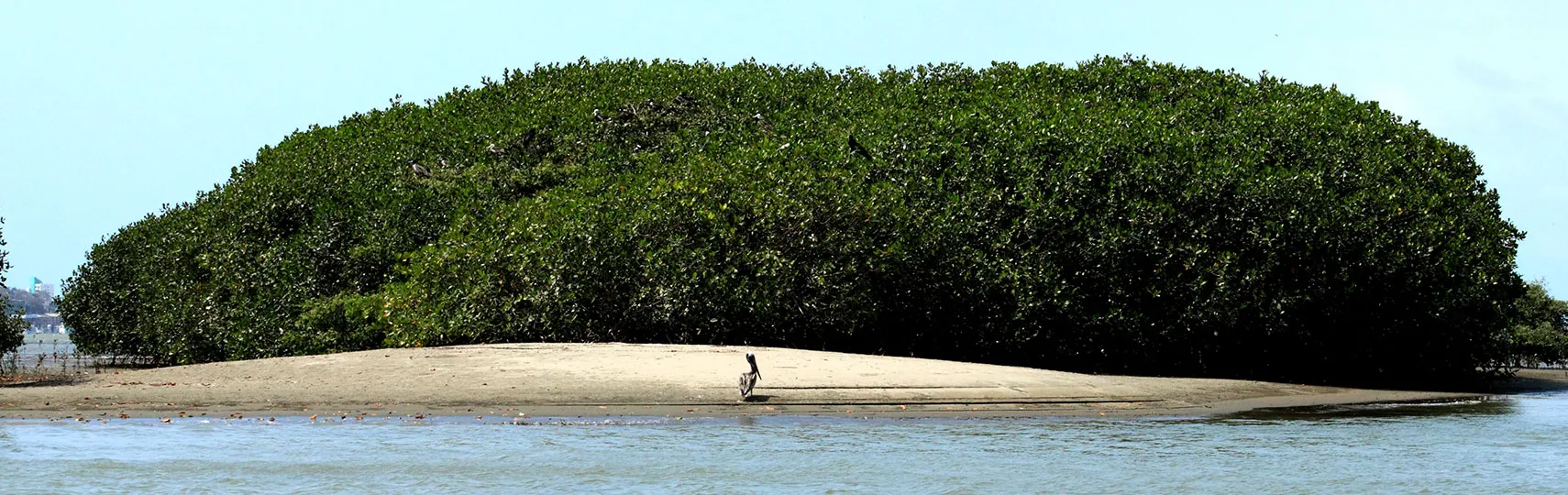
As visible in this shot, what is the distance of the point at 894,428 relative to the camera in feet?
78.7

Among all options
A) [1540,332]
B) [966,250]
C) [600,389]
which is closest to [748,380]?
[600,389]

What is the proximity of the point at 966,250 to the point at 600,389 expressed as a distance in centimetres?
1195

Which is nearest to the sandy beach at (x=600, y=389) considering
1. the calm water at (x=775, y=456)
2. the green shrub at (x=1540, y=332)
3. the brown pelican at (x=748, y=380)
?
the brown pelican at (x=748, y=380)

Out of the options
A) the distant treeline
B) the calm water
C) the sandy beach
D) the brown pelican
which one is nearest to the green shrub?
the distant treeline

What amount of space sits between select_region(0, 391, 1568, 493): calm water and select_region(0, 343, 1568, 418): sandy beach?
1189 mm

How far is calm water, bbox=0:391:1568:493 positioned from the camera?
733 inches

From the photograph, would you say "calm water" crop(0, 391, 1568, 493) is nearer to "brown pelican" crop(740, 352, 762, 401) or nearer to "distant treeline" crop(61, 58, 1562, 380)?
"brown pelican" crop(740, 352, 762, 401)

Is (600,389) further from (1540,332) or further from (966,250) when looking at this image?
(1540,332)

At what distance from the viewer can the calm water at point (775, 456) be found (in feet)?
61.1

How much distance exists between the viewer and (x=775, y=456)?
68.0 ft

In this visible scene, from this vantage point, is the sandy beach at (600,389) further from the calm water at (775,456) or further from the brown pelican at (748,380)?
the calm water at (775,456)

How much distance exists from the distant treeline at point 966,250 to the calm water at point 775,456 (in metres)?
9.98

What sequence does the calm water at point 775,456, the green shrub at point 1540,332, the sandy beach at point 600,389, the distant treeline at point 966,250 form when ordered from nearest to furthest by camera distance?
the calm water at point 775,456
the sandy beach at point 600,389
the distant treeline at point 966,250
the green shrub at point 1540,332

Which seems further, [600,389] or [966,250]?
[966,250]
